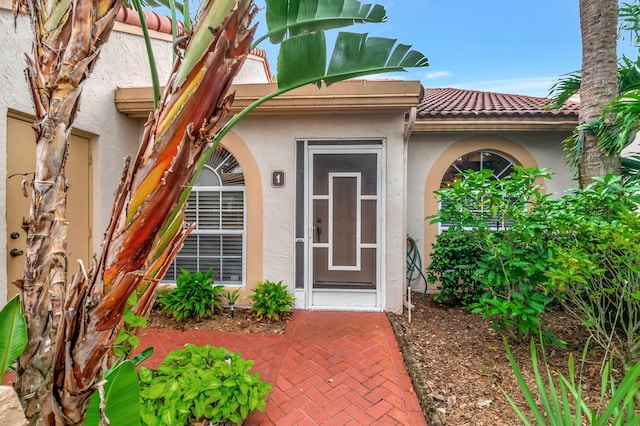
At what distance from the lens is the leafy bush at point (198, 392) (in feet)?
8.12

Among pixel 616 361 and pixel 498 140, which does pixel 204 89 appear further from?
pixel 498 140

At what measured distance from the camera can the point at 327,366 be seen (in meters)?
3.94

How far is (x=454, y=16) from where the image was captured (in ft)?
30.1

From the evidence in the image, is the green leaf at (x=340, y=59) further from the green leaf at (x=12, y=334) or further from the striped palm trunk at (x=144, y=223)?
the green leaf at (x=12, y=334)

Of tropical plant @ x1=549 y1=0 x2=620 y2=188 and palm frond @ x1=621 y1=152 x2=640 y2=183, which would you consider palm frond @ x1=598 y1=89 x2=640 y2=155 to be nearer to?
tropical plant @ x1=549 y1=0 x2=620 y2=188

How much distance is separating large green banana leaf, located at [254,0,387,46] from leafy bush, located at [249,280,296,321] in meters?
4.16

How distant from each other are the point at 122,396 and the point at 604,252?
15.4ft

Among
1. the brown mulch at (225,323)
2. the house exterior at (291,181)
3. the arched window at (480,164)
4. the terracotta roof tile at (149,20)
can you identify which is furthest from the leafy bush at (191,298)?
the arched window at (480,164)

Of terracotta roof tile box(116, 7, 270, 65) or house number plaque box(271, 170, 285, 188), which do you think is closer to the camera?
terracotta roof tile box(116, 7, 270, 65)

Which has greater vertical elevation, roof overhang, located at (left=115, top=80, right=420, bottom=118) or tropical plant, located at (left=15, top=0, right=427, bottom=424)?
roof overhang, located at (left=115, top=80, right=420, bottom=118)

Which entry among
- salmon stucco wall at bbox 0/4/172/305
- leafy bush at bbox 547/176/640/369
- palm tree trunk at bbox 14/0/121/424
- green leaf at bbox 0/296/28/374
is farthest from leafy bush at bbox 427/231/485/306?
salmon stucco wall at bbox 0/4/172/305

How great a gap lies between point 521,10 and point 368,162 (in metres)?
7.82

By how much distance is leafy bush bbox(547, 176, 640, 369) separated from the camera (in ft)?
10.3

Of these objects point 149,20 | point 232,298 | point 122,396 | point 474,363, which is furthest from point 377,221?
point 149,20
